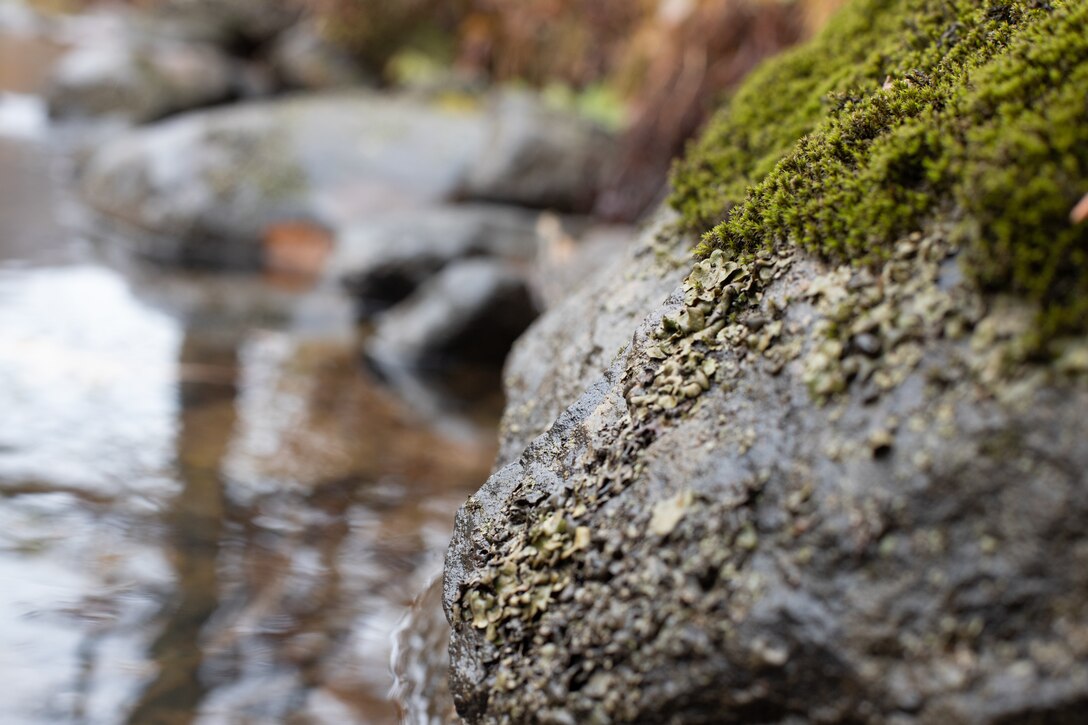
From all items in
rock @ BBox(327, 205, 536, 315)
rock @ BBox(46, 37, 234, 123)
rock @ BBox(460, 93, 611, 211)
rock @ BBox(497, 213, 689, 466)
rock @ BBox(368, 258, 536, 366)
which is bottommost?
rock @ BBox(497, 213, 689, 466)

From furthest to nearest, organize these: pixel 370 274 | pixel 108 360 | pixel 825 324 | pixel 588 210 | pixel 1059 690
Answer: pixel 588 210, pixel 370 274, pixel 108 360, pixel 825 324, pixel 1059 690

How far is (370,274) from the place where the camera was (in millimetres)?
6996

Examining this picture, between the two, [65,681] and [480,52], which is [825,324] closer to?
[65,681]

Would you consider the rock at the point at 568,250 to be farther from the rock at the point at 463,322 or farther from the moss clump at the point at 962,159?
the moss clump at the point at 962,159

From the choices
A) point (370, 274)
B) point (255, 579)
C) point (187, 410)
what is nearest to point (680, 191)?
point (255, 579)

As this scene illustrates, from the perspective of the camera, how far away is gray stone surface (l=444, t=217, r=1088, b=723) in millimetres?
1074

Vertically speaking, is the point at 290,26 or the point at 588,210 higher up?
the point at 290,26

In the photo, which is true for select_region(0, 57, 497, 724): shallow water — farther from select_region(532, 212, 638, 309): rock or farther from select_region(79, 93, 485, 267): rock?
select_region(79, 93, 485, 267): rock

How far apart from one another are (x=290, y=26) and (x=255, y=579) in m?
13.3

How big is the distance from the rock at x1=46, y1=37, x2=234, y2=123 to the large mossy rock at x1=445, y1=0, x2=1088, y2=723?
11.6m

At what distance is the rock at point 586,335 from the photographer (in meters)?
2.04

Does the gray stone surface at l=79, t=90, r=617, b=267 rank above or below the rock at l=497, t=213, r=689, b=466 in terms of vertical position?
above

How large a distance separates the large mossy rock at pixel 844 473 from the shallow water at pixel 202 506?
1087 millimetres

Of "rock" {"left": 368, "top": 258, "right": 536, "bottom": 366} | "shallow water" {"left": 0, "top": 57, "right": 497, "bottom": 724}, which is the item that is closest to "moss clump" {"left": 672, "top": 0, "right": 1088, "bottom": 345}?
"shallow water" {"left": 0, "top": 57, "right": 497, "bottom": 724}
